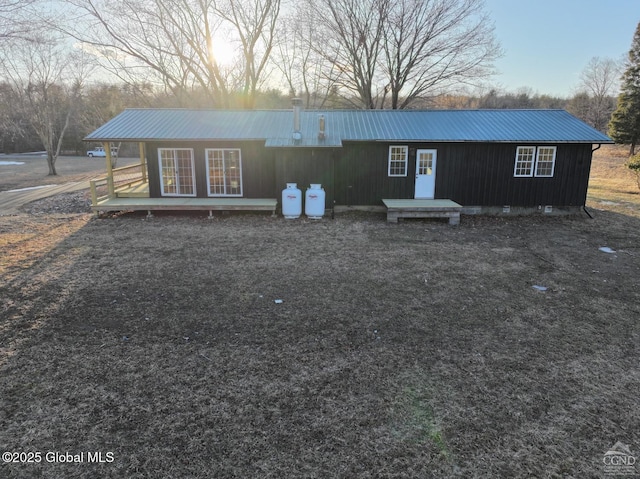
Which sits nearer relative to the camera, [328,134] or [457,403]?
[457,403]

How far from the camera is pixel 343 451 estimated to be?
10.1ft

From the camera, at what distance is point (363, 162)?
12492 millimetres

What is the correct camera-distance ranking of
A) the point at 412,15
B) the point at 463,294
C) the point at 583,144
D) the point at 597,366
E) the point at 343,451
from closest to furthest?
the point at 343,451 → the point at 597,366 → the point at 463,294 → the point at 583,144 → the point at 412,15

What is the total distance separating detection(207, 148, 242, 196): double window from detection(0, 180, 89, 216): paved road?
6.08 m

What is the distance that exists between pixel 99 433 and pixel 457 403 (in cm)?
300

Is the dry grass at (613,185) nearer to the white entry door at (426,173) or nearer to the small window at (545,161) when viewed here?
the small window at (545,161)

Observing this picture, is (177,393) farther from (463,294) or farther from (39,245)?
(39,245)

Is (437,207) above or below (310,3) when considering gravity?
below

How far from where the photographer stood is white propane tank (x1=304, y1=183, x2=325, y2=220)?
1170 centimetres

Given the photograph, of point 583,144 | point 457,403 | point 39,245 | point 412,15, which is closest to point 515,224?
point 583,144

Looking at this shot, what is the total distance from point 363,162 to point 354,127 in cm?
130

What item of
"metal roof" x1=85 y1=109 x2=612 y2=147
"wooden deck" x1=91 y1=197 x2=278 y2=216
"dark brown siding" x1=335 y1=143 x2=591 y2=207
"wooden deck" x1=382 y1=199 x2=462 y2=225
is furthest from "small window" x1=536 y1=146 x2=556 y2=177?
"wooden deck" x1=91 y1=197 x2=278 y2=216

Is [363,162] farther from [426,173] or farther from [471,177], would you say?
[471,177]

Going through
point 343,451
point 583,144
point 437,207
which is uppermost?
point 583,144
